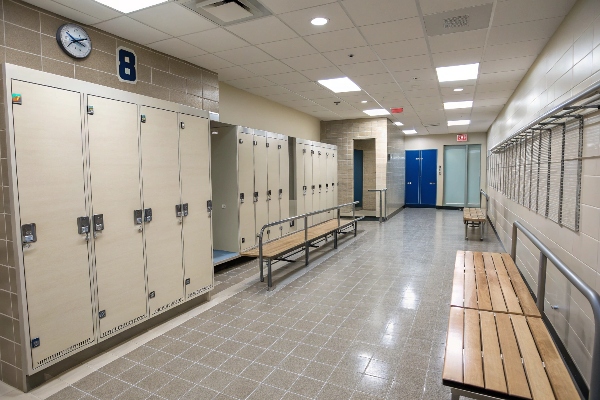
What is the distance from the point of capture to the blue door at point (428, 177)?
46.3 feet

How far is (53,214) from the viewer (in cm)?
249

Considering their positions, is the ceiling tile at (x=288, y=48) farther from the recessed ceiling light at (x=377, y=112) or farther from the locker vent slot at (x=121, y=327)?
the recessed ceiling light at (x=377, y=112)

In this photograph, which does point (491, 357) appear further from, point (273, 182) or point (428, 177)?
point (428, 177)

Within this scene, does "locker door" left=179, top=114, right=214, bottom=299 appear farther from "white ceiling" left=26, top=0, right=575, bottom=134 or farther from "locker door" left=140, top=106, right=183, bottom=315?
"white ceiling" left=26, top=0, right=575, bottom=134

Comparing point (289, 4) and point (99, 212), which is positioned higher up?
point (289, 4)

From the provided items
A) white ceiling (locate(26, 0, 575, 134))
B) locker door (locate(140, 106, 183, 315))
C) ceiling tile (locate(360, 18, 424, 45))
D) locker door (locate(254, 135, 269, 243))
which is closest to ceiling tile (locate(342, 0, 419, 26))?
white ceiling (locate(26, 0, 575, 134))

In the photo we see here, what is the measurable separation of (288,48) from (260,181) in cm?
242

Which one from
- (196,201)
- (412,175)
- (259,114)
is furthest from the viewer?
(412,175)

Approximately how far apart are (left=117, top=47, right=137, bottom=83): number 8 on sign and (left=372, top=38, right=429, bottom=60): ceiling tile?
2.82 meters

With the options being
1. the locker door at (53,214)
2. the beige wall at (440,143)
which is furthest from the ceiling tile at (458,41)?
the beige wall at (440,143)

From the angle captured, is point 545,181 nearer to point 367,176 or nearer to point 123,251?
point 123,251

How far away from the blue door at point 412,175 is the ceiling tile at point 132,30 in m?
12.3

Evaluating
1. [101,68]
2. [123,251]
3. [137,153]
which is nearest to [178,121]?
[137,153]

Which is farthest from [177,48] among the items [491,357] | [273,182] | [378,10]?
[491,357]
